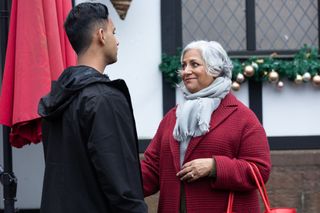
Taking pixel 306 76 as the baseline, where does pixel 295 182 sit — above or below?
below

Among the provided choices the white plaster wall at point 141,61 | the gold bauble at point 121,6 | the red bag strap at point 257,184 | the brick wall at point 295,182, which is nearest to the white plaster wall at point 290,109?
the brick wall at point 295,182

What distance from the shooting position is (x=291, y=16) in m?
6.79

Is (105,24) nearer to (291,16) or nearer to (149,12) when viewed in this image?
(149,12)

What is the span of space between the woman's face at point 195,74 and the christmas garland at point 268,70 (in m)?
2.67

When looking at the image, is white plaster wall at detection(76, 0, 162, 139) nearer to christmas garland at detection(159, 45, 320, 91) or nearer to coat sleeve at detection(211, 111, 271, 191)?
christmas garland at detection(159, 45, 320, 91)

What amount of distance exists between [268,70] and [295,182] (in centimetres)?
103

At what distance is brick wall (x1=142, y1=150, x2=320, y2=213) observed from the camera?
639cm

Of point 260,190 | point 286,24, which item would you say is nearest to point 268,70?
point 286,24

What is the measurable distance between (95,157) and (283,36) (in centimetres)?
443

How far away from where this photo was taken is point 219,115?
352 centimetres

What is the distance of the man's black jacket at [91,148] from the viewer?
2642 mm

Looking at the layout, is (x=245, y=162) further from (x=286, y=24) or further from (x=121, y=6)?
(x=286, y=24)

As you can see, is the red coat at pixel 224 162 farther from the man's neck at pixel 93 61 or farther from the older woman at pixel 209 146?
the man's neck at pixel 93 61

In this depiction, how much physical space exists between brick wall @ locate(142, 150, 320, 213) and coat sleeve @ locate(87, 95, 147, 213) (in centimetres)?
371
